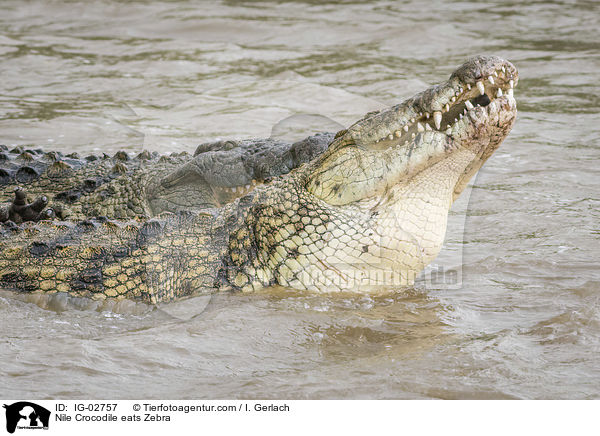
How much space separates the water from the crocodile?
0.13 m

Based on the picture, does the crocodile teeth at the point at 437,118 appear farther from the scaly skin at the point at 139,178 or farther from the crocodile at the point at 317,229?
the scaly skin at the point at 139,178

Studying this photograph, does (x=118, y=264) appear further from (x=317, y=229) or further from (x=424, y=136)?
(x=424, y=136)

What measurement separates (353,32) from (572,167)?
6269mm

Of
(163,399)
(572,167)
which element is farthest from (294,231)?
(572,167)

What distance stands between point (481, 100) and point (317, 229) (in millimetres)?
986

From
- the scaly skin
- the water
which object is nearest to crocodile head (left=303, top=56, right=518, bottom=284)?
the water

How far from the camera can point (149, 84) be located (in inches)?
392

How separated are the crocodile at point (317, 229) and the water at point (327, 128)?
132 millimetres

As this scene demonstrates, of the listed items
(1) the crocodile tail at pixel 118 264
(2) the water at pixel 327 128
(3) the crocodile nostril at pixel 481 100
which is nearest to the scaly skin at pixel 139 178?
(1) the crocodile tail at pixel 118 264

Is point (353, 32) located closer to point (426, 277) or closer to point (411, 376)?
point (426, 277)
